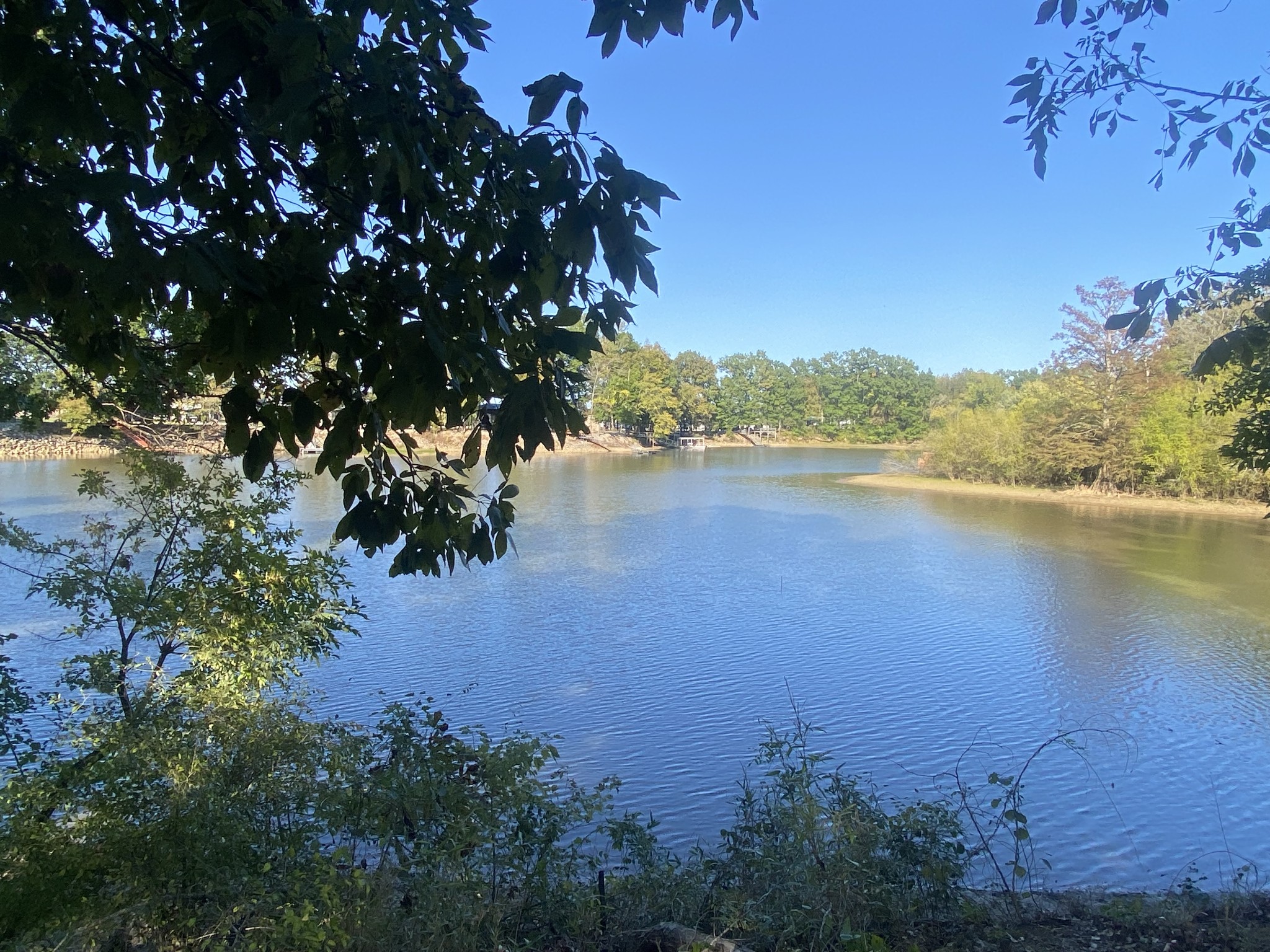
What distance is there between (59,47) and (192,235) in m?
0.61

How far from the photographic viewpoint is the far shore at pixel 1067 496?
24.2 metres

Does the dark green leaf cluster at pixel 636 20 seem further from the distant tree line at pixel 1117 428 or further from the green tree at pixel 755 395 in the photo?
the green tree at pixel 755 395

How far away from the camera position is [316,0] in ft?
6.89

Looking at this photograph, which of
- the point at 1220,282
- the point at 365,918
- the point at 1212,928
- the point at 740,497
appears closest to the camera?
the point at 365,918

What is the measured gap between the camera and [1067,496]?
2764 centimetres

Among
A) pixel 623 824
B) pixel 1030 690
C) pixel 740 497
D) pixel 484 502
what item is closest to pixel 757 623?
pixel 1030 690

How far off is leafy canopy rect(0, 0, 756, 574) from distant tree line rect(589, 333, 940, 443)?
183 feet

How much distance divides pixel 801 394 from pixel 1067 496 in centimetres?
4817

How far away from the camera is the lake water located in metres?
6.00

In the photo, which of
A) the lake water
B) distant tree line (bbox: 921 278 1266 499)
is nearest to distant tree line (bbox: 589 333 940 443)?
distant tree line (bbox: 921 278 1266 499)

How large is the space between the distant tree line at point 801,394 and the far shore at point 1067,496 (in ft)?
88.6

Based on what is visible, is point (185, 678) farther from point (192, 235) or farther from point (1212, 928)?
point (1212, 928)

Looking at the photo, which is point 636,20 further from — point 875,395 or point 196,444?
point 875,395

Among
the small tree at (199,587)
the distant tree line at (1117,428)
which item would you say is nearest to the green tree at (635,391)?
the distant tree line at (1117,428)
